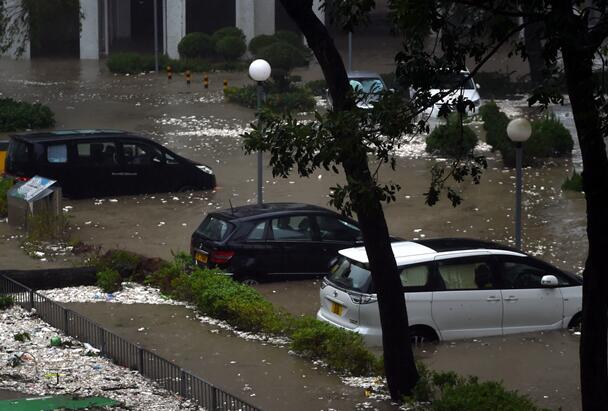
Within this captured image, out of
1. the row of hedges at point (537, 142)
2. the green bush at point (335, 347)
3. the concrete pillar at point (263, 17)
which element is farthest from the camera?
the concrete pillar at point (263, 17)

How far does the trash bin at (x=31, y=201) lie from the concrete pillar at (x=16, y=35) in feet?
52.3

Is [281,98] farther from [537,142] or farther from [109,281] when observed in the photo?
[109,281]

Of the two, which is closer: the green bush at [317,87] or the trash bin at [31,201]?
the trash bin at [31,201]

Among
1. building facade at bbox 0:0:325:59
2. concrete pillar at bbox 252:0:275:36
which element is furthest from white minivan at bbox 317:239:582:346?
concrete pillar at bbox 252:0:275:36

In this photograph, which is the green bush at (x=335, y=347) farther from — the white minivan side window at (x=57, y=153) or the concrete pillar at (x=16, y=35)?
the concrete pillar at (x=16, y=35)

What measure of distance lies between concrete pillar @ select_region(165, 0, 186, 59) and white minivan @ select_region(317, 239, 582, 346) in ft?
124

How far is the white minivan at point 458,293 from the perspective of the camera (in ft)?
48.4

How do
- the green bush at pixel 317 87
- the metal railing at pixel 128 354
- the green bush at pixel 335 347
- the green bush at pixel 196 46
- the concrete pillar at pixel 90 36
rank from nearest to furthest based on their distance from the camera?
1. the metal railing at pixel 128 354
2. the green bush at pixel 335 347
3. the green bush at pixel 317 87
4. the green bush at pixel 196 46
5. the concrete pillar at pixel 90 36

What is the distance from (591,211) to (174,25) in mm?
43416

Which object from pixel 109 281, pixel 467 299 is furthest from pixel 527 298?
pixel 109 281

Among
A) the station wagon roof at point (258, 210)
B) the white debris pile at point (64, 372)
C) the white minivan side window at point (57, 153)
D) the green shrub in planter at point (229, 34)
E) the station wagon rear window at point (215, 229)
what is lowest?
the white debris pile at point (64, 372)

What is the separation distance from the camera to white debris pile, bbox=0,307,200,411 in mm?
11547

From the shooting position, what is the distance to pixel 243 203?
80.8 ft

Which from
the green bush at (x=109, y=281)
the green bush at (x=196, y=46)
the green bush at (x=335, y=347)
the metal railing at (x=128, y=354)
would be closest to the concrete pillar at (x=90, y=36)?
the green bush at (x=196, y=46)
